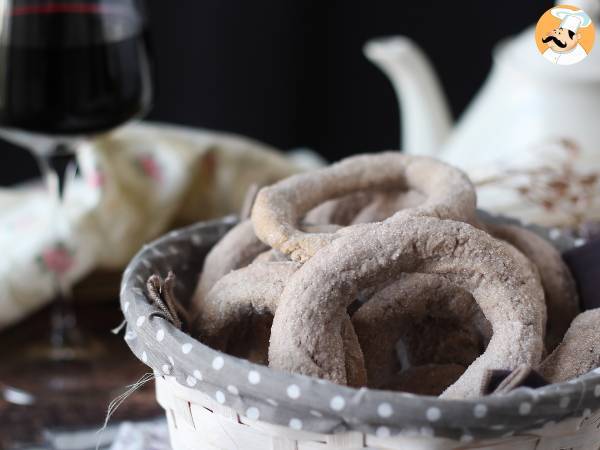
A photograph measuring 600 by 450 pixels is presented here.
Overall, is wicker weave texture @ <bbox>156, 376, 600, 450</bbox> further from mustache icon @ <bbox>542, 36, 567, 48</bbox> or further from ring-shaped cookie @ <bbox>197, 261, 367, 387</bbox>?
mustache icon @ <bbox>542, 36, 567, 48</bbox>

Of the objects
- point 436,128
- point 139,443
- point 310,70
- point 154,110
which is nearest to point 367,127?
point 310,70

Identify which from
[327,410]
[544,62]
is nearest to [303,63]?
[544,62]

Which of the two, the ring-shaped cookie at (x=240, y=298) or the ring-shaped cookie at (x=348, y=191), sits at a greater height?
the ring-shaped cookie at (x=348, y=191)

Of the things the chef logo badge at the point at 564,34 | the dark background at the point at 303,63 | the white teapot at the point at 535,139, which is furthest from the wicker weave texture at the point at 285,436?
the dark background at the point at 303,63

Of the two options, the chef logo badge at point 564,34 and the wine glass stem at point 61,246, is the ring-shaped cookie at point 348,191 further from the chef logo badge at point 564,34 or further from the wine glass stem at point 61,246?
the wine glass stem at point 61,246

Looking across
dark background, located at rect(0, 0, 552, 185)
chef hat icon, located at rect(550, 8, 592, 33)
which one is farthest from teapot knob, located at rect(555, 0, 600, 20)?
dark background, located at rect(0, 0, 552, 185)

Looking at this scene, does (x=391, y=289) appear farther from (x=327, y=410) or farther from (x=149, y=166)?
(x=149, y=166)
